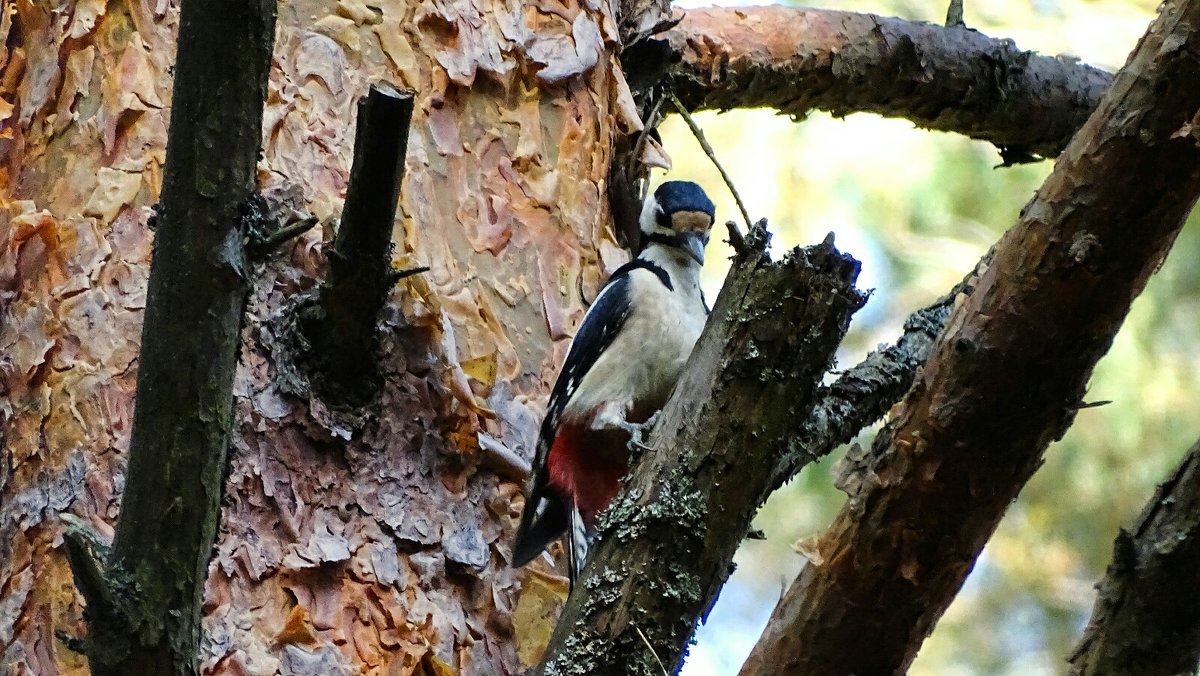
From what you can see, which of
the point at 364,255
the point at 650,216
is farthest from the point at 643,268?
the point at 364,255

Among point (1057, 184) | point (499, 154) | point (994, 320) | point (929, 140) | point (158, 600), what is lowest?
point (158, 600)

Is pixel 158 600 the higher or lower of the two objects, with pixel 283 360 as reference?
lower

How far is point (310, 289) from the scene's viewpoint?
7.15ft

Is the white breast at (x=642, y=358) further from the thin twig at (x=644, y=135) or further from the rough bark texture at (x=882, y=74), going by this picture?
the rough bark texture at (x=882, y=74)

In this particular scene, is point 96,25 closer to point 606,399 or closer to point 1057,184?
point 606,399

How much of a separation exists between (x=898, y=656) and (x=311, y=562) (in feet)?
2.94

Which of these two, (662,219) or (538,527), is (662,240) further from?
(538,527)

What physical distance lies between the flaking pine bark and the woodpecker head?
251 millimetres

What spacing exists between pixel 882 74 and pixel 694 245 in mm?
911

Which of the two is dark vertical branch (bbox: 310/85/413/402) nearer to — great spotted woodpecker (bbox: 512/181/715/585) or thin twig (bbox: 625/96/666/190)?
great spotted woodpecker (bbox: 512/181/715/585)

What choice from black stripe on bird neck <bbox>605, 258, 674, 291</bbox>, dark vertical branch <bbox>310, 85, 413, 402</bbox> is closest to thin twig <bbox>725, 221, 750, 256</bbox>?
dark vertical branch <bbox>310, 85, 413, 402</bbox>

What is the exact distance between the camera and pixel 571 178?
2.62 m

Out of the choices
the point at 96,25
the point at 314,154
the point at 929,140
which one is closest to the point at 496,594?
the point at 314,154

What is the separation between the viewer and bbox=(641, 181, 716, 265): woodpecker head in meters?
2.93
